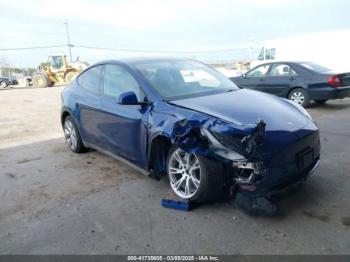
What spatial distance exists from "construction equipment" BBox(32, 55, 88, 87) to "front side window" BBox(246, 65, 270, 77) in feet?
63.6

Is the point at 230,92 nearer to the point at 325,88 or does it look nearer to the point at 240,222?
the point at 240,222

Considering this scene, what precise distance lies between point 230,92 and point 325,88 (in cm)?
573

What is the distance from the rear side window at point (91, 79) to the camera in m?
5.01

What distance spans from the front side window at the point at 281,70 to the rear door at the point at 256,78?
24 cm

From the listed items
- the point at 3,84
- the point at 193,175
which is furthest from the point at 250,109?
the point at 3,84

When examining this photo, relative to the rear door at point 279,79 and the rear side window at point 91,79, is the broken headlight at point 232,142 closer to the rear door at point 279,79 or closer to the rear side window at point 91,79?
the rear side window at point 91,79

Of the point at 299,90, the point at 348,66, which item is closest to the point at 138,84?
the point at 299,90

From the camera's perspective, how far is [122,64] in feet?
14.8

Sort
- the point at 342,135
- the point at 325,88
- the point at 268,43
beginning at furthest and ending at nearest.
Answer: the point at 268,43 < the point at 325,88 < the point at 342,135

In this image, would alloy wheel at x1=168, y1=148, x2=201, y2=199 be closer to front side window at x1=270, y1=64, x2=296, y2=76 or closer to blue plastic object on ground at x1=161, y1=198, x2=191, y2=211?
blue plastic object on ground at x1=161, y1=198, x2=191, y2=211

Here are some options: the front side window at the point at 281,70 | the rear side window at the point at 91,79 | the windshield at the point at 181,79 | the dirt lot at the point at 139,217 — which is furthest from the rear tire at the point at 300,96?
the rear side window at the point at 91,79

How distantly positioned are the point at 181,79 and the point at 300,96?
239 inches

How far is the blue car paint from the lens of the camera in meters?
3.12

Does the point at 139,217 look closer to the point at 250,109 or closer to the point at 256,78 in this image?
the point at 250,109
